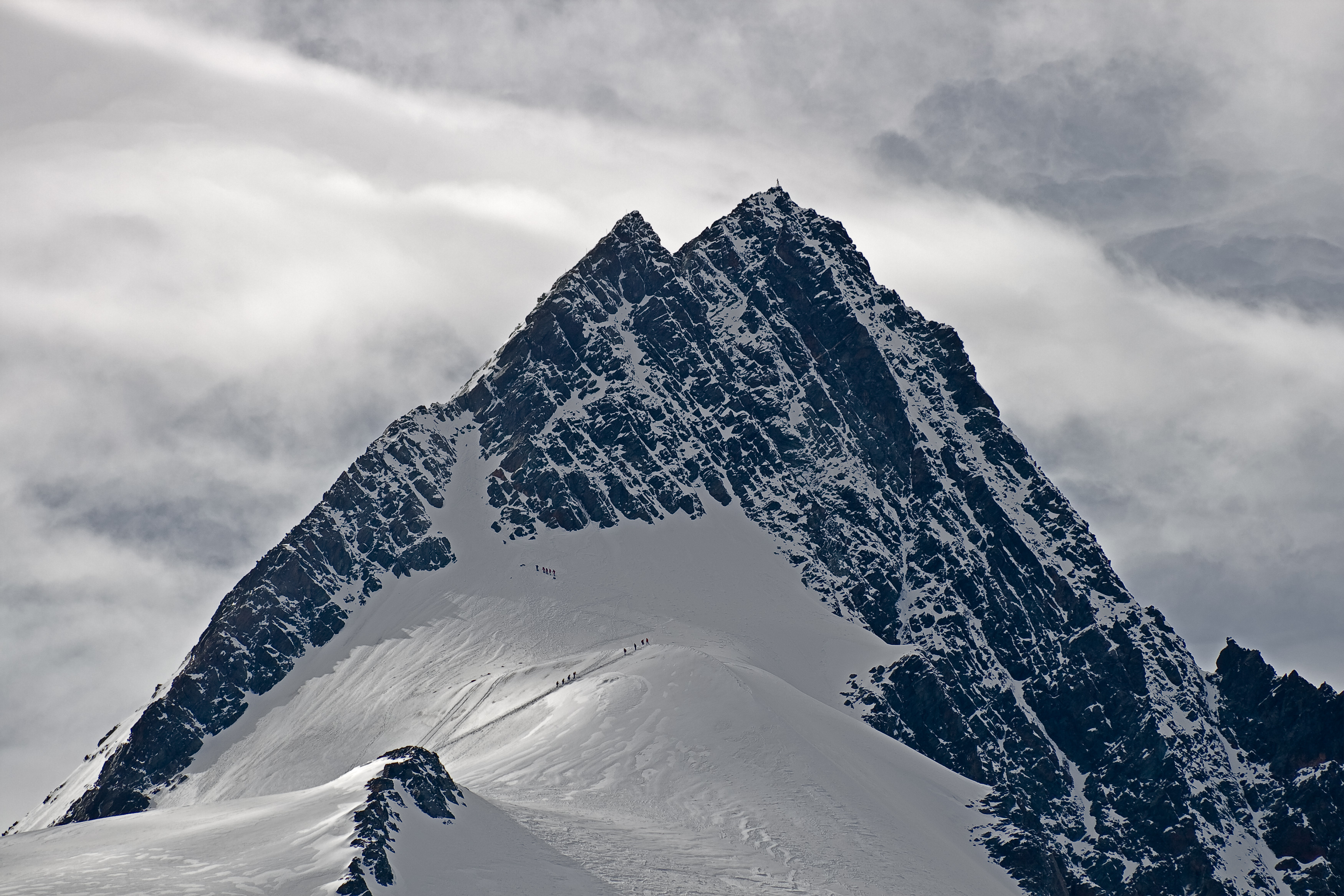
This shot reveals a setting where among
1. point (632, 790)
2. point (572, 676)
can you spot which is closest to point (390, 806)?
point (632, 790)

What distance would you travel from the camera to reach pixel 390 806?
113375mm

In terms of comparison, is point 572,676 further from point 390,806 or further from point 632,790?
point 390,806

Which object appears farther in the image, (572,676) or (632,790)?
(572,676)

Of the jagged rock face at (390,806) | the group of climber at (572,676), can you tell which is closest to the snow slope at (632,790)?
the group of climber at (572,676)

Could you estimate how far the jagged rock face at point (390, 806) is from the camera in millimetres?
104438

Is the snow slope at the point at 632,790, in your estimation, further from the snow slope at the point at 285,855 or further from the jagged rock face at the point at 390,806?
the jagged rock face at the point at 390,806

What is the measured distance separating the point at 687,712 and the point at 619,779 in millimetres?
17703

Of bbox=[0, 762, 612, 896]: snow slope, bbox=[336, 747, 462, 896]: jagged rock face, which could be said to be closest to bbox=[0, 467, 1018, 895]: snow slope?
bbox=[0, 762, 612, 896]: snow slope

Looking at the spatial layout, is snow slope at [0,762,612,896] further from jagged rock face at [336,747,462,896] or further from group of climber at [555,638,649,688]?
group of climber at [555,638,649,688]

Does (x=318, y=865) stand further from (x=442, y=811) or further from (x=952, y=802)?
(x=952, y=802)

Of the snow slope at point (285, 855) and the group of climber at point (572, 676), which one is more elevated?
the group of climber at point (572, 676)

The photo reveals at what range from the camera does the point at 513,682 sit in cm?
19238

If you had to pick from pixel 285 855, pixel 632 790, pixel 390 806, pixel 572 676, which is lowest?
pixel 285 855

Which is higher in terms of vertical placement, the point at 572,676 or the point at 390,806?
the point at 572,676
